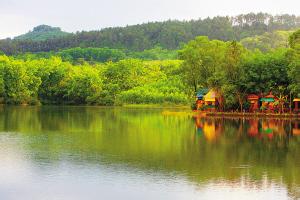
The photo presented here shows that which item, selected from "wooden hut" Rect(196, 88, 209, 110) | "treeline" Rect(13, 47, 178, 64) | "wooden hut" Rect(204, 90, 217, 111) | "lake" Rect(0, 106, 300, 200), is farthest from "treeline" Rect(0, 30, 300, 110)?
"treeline" Rect(13, 47, 178, 64)

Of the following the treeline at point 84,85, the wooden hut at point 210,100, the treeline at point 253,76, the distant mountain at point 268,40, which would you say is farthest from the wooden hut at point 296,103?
the distant mountain at point 268,40

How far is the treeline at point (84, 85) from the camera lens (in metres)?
85.5

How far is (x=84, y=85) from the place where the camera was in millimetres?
88312

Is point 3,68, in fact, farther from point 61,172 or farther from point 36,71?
point 61,172

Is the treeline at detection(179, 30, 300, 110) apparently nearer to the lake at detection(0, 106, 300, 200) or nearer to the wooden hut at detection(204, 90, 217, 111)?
the wooden hut at detection(204, 90, 217, 111)

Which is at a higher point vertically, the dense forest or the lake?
the dense forest

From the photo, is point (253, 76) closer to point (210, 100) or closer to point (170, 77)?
point (210, 100)

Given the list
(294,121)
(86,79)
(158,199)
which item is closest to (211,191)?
(158,199)

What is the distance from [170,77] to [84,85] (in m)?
15.4

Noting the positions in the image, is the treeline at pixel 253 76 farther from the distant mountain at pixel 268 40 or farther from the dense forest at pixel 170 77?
the distant mountain at pixel 268 40

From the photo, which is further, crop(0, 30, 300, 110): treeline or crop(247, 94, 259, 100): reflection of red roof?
crop(247, 94, 259, 100): reflection of red roof

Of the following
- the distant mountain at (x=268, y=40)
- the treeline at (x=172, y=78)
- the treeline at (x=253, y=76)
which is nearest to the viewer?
the treeline at (x=253, y=76)

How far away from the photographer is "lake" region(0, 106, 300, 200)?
16469mm

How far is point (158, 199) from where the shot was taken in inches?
608
